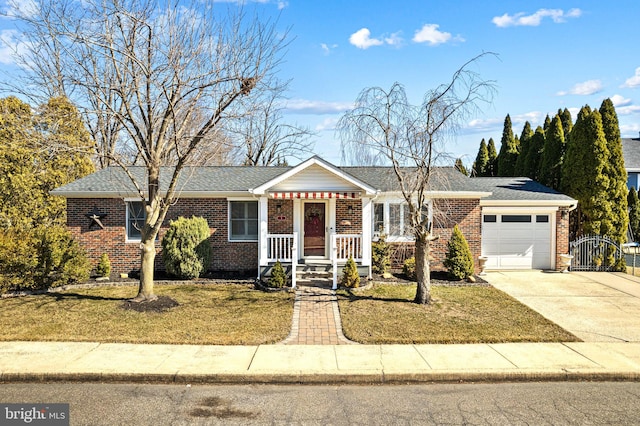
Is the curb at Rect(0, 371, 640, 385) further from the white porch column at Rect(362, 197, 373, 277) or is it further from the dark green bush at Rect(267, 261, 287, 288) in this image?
the white porch column at Rect(362, 197, 373, 277)

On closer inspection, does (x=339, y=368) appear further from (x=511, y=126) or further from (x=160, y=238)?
(x=511, y=126)

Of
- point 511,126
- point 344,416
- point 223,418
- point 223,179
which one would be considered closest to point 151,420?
point 223,418

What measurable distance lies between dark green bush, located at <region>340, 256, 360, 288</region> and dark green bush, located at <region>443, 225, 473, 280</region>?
10.6ft

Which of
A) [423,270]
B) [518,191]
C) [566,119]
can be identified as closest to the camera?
[423,270]

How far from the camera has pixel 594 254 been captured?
1540cm

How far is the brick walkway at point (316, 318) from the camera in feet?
26.7

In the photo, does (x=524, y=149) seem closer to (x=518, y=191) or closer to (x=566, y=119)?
(x=566, y=119)

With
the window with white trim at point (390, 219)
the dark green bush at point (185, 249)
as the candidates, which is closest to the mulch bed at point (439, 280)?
the window with white trim at point (390, 219)

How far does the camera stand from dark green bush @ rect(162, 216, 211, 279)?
13.1m

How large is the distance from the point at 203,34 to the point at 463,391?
907 cm

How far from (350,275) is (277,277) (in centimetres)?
204

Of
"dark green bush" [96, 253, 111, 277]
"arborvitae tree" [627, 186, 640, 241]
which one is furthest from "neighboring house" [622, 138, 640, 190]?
"dark green bush" [96, 253, 111, 277]

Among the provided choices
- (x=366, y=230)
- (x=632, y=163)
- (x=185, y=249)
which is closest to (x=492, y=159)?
(x=632, y=163)

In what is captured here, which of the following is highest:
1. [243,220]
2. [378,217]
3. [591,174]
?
[591,174]
